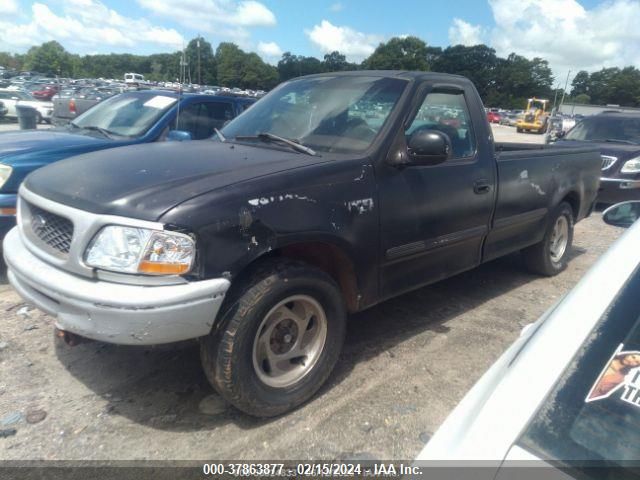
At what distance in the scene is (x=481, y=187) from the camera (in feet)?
12.4

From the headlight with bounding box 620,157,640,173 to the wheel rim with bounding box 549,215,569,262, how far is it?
164 inches

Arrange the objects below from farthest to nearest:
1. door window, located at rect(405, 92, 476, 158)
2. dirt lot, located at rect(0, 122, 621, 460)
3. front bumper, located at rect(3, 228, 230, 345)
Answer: door window, located at rect(405, 92, 476, 158) → dirt lot, located at rect(0, 122, 621, 460) → front bumper, located at rect(3, 228, 230, 345)

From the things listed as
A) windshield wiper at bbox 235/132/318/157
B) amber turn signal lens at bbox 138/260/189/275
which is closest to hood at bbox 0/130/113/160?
windshield wiper at bbox 235/132/318/157

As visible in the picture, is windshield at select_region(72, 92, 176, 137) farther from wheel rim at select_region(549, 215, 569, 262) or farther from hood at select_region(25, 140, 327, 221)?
wheel rim at select_region(549, 215, 569, 262)

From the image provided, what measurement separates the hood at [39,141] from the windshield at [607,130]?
9.13 metres

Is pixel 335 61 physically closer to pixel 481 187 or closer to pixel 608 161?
pixel 608 161

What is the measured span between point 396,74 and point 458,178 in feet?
2.92

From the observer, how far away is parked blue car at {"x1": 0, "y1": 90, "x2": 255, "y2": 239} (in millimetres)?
4213

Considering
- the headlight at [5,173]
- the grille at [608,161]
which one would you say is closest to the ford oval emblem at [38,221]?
the headlight at [5,173]

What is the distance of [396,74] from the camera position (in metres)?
3.62

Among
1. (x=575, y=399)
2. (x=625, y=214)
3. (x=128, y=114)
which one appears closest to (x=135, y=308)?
(x=575, y=399)

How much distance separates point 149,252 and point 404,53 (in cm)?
9141

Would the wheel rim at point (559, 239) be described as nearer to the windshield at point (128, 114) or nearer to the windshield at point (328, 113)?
the windshield at point (328, 113)

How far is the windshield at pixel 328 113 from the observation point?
10.6 feet
